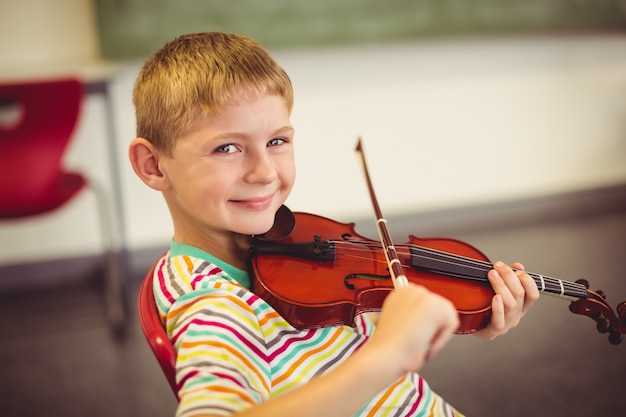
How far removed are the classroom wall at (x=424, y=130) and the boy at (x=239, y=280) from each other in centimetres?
190

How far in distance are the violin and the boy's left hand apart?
2 centimetres

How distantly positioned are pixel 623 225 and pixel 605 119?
0.62m

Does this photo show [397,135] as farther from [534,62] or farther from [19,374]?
[19,374]

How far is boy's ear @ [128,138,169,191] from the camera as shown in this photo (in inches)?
33.5

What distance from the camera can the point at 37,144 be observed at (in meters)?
2.03

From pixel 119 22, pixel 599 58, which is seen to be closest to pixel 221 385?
pixel 119 22

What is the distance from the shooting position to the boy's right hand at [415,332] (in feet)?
2.01

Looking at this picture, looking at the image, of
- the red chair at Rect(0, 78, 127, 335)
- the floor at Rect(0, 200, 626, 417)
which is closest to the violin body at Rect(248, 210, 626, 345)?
the floor at Rect(0, 200, 626, 417)

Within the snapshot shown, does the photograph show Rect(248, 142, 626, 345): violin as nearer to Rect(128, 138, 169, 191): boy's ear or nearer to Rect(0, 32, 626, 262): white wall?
Rect(128, 138, 169, 191): boy's ear

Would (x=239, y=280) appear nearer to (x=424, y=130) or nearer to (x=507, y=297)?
(x=507, y=297)

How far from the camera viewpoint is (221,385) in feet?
2.14

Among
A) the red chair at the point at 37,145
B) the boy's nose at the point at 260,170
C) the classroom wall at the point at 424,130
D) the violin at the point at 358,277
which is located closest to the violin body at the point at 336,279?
the violin at the point at 358,277

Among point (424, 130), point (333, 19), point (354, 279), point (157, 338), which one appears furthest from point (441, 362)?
point (157, 338)

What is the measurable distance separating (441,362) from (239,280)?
148cm
